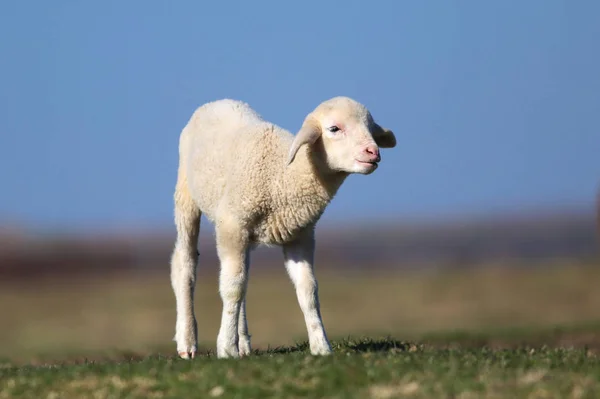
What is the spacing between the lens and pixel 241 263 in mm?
11766

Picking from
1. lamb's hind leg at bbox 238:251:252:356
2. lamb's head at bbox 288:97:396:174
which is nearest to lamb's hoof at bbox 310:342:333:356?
lamb's hind leg at bbox 238:251:252:356

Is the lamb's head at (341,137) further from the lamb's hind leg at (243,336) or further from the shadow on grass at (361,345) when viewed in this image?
the shadow on grass at (361,345)

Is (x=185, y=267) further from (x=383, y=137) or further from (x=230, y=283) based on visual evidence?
(x=383, y=137)

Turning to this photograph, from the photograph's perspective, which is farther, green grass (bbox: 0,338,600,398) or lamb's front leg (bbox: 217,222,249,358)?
lamb's front leg (bbox: 217,222,249,358)

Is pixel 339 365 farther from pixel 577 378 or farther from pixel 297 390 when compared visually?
pixel 577 378

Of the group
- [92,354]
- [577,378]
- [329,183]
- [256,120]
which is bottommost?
[577,378]

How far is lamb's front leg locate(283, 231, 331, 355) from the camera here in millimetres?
11680

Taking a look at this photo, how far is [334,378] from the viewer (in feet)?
30.4

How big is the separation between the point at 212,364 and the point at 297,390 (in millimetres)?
1256

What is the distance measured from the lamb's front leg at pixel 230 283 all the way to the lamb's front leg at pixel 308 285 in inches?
20.8

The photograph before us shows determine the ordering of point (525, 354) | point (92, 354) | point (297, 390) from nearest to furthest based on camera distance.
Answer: point (297, 390) < point (525, 354) < point (92, 354)

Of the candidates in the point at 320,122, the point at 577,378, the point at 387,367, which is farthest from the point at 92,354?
the point at 577,378

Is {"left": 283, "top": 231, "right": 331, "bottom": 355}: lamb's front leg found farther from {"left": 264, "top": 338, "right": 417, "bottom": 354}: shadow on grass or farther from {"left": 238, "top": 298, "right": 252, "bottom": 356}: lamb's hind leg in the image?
{"left": 238, "top": 298, "right": 252, "bottom": 356}: lamb's hind leg

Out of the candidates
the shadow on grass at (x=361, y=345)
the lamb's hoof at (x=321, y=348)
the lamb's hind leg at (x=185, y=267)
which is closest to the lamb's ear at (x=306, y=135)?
the lamb's hoof at (x=321, y=348)
